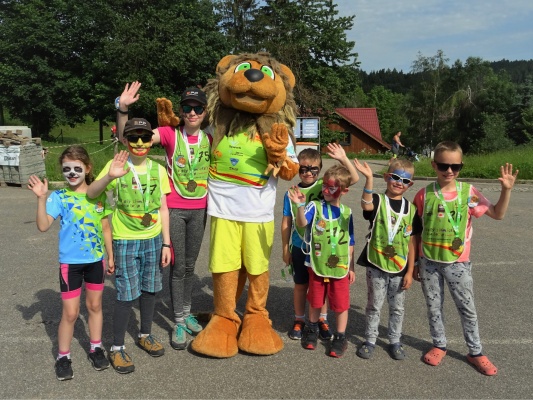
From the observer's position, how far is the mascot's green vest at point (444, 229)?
10.7 ft

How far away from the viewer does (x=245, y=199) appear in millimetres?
3617

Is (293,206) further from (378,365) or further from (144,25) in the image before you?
(144,25)

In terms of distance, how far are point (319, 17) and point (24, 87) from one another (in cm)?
2080

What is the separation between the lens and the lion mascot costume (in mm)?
3525

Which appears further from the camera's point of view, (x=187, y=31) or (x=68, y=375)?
(x=187, y=31)

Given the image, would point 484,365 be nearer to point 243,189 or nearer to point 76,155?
point 243,189

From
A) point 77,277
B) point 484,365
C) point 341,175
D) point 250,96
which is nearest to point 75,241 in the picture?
point 77,277

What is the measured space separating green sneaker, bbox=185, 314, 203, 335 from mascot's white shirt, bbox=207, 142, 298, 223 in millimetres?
995

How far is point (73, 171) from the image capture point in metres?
3.10

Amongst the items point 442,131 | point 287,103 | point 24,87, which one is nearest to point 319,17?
point 442,131

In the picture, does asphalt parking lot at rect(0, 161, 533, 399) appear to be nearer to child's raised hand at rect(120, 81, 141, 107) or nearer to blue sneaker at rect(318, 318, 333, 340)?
blue sneaker at rect(318, 318, 333, 340)

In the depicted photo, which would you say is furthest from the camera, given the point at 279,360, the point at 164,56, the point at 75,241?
the point at 164,56

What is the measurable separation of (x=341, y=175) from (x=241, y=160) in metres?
0.81

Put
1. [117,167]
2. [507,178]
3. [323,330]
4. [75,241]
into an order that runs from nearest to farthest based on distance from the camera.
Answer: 1. [117,167]
2. [75,241]
3. [507,178]
4. [323,330]
